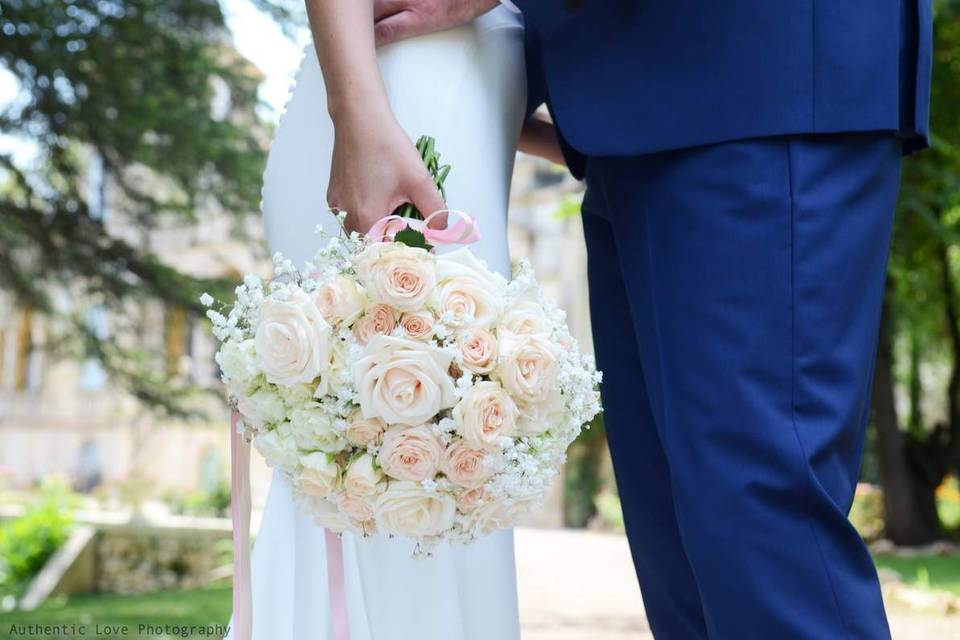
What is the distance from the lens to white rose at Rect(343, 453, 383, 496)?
1.27m

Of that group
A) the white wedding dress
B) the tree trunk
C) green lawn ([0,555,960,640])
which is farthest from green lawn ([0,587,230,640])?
the tree trunk

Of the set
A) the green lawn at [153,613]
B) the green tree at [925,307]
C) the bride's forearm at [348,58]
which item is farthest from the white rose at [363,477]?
the green tree at [925,307]

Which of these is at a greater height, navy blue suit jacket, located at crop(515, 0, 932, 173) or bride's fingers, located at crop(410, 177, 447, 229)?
navy blue suit jacket, located at crop(515, 0, 932, 173)

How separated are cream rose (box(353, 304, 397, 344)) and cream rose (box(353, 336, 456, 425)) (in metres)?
0.03

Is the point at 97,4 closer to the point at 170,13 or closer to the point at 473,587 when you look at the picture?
the point at 170,13

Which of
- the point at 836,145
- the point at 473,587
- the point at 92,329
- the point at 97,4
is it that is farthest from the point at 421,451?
the point at 92,329

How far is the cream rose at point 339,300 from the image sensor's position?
4.20 ft

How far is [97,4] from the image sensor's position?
7.24 metres

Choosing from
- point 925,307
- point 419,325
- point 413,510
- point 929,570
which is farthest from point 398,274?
point 925,307

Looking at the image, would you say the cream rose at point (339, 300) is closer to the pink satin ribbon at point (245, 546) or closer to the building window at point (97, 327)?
the pink satin ribbon at point (245, 546)

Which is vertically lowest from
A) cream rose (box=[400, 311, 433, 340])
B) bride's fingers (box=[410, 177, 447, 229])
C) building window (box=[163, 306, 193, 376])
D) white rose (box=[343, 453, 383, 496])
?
white rose (box=[343, 453, 383, 496])

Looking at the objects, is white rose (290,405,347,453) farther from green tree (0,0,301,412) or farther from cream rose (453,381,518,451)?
green tree (0,0,301,412)

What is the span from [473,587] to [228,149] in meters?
6.88

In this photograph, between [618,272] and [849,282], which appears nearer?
[849,282]
